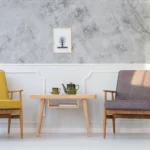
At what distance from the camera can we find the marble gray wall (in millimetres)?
4539

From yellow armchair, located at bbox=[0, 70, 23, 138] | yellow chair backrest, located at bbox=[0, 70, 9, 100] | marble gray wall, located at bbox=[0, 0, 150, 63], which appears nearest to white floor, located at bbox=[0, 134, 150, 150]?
yellow armchair, located at bbox=[0, 70, 23, 138]

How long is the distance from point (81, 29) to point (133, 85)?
1.05 metres

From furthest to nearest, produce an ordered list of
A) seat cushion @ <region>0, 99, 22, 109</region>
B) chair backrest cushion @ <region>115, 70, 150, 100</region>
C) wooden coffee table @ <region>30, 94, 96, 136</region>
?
chair backrest cushion @ <region>115, 70, 150, 100</region>
wooden coffee table @ <region>30, 94, 96, 136</region>
seat cushion @ <region>0, 99, 22, 109</region>

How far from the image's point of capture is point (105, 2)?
15.0 ft

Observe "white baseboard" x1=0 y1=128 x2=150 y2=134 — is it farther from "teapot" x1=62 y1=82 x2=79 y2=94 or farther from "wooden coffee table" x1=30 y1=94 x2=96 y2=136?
"teapot" x1=62 y1=82 x2=79 y2=94

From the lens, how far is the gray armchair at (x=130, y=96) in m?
3.67

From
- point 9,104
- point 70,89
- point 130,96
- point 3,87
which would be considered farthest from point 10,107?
point 130,96

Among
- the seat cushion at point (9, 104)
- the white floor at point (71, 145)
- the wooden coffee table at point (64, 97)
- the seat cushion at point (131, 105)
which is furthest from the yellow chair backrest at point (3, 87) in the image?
the seat cushion at point (131, 105)

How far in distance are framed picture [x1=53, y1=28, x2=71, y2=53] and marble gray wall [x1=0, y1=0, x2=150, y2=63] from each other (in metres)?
0.06

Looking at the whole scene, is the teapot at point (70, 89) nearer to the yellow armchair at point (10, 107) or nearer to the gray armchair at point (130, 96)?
the gray armchair at point (130, 96)

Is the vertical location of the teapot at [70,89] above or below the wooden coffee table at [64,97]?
above

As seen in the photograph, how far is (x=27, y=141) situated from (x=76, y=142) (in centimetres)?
53

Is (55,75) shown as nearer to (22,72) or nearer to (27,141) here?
(22,72)

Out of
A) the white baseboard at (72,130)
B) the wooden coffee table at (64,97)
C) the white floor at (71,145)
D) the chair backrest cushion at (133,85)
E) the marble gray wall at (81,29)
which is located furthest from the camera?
the marble gray wall at (81,29)
